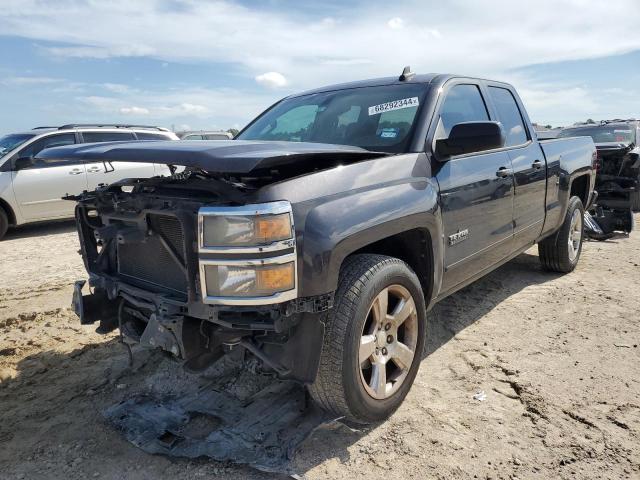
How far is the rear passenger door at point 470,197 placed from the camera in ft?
10.5

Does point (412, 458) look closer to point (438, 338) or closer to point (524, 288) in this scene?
point (438, 338)

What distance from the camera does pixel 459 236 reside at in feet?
10.8

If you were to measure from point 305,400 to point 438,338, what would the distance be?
144 cm

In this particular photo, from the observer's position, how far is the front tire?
2.42m

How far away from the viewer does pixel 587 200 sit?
588 cm

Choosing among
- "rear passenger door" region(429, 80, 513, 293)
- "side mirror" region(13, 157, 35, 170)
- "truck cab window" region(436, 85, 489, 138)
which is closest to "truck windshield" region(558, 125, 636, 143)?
"truck cab window" region(436, 85, 489, 138)

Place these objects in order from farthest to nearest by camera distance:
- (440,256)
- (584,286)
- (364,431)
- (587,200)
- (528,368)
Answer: (587,200) < (584,286) < (528,368) < (440,256) < (364,431)

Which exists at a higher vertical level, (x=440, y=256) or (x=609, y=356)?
(x=440, y=256)

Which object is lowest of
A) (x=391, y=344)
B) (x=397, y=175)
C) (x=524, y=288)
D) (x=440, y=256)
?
(x=524, y=288)

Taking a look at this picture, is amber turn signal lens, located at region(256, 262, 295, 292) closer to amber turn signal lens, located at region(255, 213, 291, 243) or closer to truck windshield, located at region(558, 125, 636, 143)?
amber turn signal lens, located at region(255, 213, 291, 243)

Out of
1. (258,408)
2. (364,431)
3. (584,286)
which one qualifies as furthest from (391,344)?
(584,286)

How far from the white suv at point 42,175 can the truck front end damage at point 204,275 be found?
17.6ft

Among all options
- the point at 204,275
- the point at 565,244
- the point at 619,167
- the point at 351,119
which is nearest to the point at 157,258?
the point at 204,275

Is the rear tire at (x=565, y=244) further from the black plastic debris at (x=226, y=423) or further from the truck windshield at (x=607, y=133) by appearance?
the truck windshield at (x=607, y=133)
